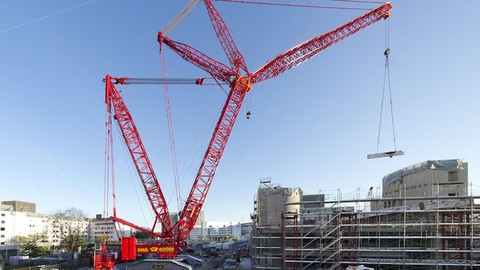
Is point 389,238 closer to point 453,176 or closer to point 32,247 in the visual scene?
point 453,176

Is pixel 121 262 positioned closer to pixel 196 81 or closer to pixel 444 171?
pixel 196 81

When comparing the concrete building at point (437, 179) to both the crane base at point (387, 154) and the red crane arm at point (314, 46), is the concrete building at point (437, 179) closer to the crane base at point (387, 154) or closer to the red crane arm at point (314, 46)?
the crane base at point (387, 154)

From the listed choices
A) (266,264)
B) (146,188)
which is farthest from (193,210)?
(266,264)

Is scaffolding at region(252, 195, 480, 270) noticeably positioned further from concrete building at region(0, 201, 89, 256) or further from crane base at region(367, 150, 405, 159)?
concrete building at region(0, 201, 89, 256)

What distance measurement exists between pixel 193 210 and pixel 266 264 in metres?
14.9

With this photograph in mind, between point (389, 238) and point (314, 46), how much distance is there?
23124 mm

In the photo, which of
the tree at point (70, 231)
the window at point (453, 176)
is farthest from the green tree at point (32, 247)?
the window at point (453, 176)

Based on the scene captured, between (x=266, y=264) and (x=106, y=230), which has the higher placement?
(x=266, y=264)

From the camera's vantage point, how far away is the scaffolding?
23.5 meters

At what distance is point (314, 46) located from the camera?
39.8m

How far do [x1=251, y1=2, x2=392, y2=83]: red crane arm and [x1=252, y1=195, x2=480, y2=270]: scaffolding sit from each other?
1824 cm

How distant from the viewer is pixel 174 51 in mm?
39812

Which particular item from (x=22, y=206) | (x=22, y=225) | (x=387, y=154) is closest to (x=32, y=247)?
(x=22, y=225)

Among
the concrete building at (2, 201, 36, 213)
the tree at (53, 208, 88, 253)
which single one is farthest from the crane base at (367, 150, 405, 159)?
the concrete building at (2, 201, 36, 213)
